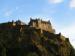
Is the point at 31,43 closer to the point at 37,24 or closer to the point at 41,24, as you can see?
the point at 37,24

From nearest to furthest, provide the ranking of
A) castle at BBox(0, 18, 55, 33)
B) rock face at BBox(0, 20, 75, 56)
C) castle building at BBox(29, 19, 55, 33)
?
rock face at BBox(0, 20, 75, 56)
castle at BBox(0, 18, 55, 33)
castle building at BBox(29, 19, 55, 33)

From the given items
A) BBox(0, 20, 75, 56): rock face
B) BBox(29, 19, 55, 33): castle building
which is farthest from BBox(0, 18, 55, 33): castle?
BBox(0, 20, 75, 56): rock face

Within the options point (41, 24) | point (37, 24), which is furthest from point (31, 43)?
point (41, 24)

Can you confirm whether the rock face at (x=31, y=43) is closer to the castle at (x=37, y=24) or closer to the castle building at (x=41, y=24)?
the castle at (x=37, y=24)

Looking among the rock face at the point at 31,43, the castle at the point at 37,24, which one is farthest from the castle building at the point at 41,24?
the rock face at the point at 31,43

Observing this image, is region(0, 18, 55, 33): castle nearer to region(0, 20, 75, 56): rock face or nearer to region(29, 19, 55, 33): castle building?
region(29, 19, 55, 33): castle building

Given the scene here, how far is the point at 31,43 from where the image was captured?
112562 millimetres

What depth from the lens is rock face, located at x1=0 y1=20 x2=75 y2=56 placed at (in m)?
110

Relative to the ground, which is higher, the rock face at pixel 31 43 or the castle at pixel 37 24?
the castle at pixel 37 24

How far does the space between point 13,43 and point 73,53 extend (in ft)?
88.2

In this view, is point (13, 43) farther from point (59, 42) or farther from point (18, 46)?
point (59, 42)

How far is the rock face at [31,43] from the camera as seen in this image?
109562mm

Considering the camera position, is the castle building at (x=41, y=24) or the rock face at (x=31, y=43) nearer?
the rock face at (x=31, y=43)

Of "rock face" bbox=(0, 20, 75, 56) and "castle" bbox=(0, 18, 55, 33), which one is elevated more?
"castle" bbox=(0, 18, 55, 33)
